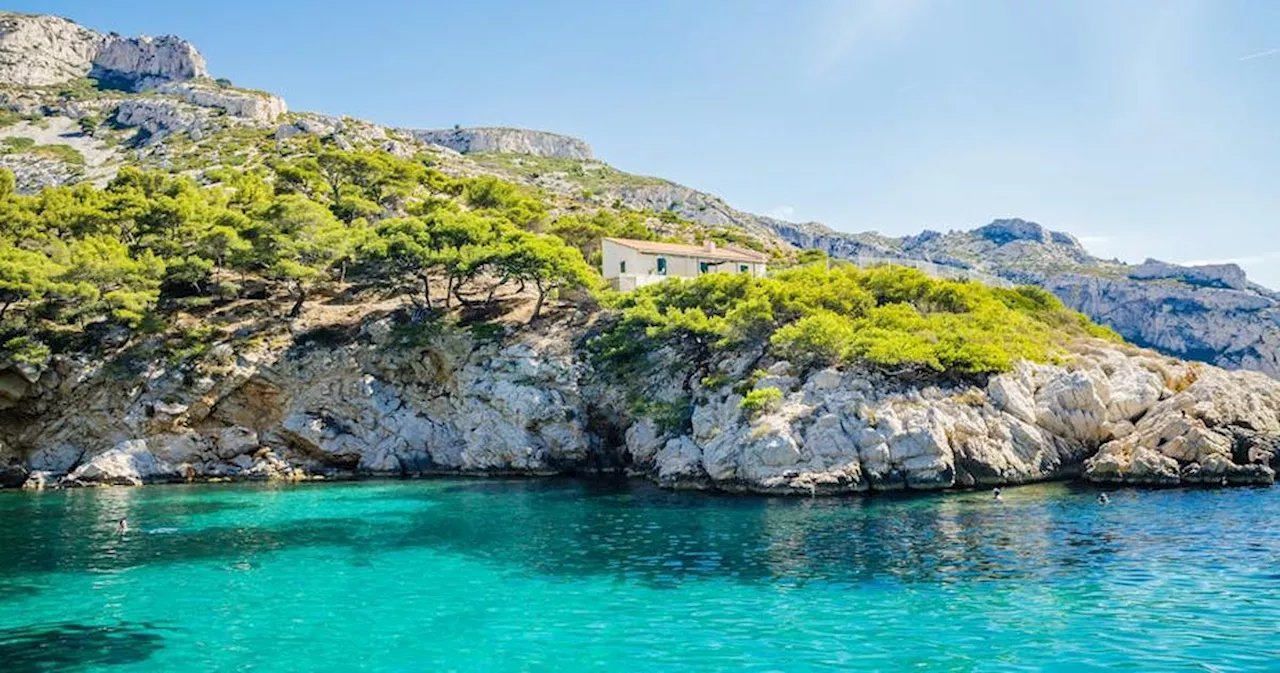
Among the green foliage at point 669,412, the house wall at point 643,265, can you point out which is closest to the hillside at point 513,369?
the green foliage at point 669,412

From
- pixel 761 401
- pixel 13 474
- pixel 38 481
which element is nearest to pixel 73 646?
pixel 761 401

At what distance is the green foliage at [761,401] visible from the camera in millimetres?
36250

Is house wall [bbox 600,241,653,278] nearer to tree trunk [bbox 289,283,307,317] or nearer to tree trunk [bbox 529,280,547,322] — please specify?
tree trunk [bbox 529,280,547,322]

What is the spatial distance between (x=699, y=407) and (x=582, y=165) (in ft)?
432

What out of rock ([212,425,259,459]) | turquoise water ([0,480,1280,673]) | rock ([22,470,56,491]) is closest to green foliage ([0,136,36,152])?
rock ([22,470,56,491])

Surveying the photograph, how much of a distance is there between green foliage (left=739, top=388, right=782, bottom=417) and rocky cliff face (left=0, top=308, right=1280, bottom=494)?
67 cm

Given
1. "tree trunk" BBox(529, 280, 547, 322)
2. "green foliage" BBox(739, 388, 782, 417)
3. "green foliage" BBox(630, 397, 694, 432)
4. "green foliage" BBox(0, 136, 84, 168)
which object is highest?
"green foliage" BBox(0, 136, 84, 168)

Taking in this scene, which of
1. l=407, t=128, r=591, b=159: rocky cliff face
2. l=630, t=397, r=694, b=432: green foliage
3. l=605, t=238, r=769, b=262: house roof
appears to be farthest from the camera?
l=407, t=128, r=591, b=159: rocky cliff face

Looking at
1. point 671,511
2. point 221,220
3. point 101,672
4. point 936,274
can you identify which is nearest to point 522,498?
point 671,511

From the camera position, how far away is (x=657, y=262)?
56000 mm

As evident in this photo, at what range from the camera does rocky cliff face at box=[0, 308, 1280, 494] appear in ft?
111

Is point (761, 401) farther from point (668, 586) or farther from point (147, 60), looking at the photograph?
point (147, 60)

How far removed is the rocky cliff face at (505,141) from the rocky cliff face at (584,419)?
131991 millimetres

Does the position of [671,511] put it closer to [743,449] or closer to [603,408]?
[743,449]
